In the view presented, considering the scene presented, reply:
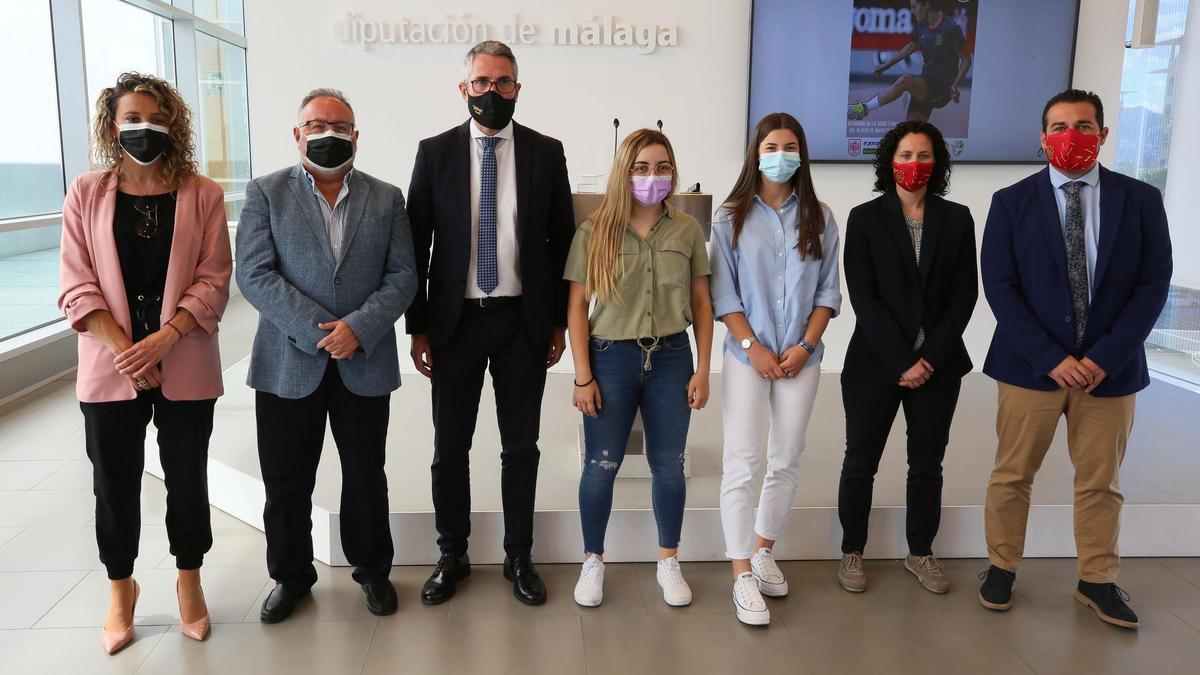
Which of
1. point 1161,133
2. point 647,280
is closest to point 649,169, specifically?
point 647,280

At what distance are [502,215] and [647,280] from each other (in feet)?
1.71

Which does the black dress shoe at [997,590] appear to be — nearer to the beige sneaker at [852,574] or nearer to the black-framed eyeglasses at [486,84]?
the beige sneaker at [852,574]

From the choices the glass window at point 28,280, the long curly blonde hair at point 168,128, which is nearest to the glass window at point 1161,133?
the long curly blonde hair at point 168,128

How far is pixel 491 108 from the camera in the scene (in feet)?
9.00

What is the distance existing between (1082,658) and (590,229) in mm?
2013

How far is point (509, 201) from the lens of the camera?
2.85 meters

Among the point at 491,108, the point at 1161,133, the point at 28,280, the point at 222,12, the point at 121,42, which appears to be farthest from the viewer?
the point at 222,12

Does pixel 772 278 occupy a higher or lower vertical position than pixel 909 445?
higher

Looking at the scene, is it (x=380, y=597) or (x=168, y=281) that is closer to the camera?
(x=168, y=281)

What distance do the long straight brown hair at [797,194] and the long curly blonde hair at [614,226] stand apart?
0.96ft

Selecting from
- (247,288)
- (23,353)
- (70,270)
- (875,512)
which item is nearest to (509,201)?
(247,288)

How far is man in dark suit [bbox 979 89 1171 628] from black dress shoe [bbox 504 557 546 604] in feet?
5.03

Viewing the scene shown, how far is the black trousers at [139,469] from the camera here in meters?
2.58

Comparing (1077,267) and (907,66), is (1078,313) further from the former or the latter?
(907,66)
